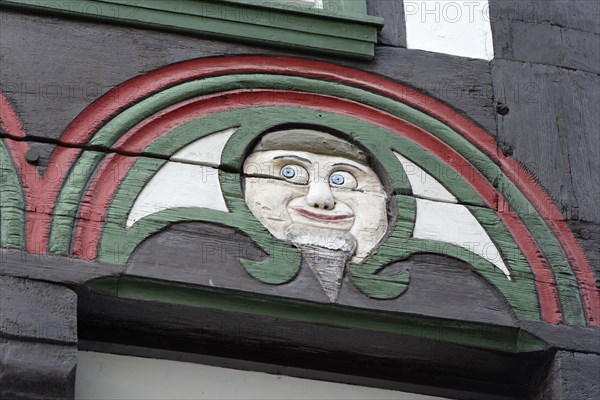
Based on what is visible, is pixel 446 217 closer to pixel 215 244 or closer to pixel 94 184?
pixel 215 244

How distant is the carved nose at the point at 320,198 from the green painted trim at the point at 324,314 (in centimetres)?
32

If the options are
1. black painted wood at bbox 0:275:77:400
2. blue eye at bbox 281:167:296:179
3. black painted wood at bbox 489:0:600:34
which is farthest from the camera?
black painted wood at bbox 489:0:600:34

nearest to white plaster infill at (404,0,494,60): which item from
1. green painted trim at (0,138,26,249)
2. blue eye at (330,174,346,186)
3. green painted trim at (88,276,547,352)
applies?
blue eye at (330,174,346,186)

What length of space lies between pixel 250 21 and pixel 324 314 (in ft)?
3.10

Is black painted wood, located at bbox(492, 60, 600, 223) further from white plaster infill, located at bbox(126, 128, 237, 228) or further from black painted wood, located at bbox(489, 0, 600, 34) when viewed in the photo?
white plaster infill, located at bbox(126, 128, 237, 228)

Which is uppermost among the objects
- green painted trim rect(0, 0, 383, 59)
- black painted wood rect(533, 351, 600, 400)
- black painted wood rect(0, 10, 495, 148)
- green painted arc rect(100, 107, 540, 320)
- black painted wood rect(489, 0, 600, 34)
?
black painted wood rect(489, 0, 600, 34)

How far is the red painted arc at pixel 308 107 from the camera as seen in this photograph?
14.6 feet

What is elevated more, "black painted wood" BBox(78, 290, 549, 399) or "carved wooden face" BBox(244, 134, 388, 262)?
"carved wooden face" BBox(244, 134, 388, 262)

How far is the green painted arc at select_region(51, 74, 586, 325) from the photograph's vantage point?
4.63 m

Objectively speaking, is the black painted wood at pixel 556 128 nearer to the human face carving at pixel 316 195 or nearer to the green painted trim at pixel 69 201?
the human face carving at pixel 316 195

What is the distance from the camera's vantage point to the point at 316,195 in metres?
4.65

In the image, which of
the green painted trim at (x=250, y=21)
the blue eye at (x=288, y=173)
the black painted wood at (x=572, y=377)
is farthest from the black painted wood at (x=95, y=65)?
the black painted wood at (x=572, y=377)

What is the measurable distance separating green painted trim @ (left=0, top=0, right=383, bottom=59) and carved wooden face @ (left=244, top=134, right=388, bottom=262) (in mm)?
360

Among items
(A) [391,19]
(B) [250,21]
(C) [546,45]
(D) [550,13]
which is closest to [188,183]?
(B) [250,21]
